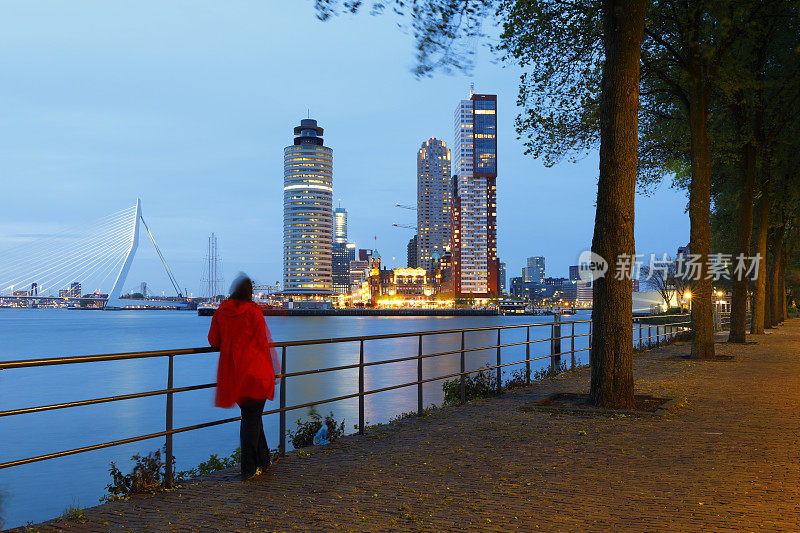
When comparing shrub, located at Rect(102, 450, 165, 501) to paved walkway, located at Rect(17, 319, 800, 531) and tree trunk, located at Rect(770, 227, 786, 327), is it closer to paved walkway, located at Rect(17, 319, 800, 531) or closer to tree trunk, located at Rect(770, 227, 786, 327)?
paved walkway, located at Rect(17, 319, 800, 531)

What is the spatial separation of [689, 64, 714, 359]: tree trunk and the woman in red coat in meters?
14.3

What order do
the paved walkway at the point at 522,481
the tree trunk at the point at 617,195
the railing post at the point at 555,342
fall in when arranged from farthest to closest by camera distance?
the railing post at the point at 555,342
the tree trunk at the point at 617,195
the paved walkway at the point at 522,481

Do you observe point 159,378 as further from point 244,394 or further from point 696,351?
point 244,394

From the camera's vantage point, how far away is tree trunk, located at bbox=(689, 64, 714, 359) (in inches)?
652

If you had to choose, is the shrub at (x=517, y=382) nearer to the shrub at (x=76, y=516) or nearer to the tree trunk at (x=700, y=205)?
the tree trunk at (x=700, y=205)

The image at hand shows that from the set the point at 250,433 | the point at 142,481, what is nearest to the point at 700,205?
the point at 250,433

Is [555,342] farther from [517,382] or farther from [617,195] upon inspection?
[617,195]

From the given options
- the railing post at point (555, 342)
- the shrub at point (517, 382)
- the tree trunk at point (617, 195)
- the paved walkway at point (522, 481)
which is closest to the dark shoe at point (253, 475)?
the paved walkway at point (522, 481)

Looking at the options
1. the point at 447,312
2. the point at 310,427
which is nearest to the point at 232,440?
the point at 310,427

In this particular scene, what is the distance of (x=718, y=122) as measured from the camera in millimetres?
22891

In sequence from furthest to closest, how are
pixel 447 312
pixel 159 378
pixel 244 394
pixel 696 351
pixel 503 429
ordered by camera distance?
pixel 447 312, pixel 159 378, pixel 696 351, pixel 503 429, pixel 244 394

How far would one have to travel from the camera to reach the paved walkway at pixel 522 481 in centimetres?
→ 458

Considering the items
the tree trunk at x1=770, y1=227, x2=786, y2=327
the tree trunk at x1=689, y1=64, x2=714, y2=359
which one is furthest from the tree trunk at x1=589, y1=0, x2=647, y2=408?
the tree trunk at x1=770, y1=227, x2=786, y2=327

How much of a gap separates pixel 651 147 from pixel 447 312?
180197mm
